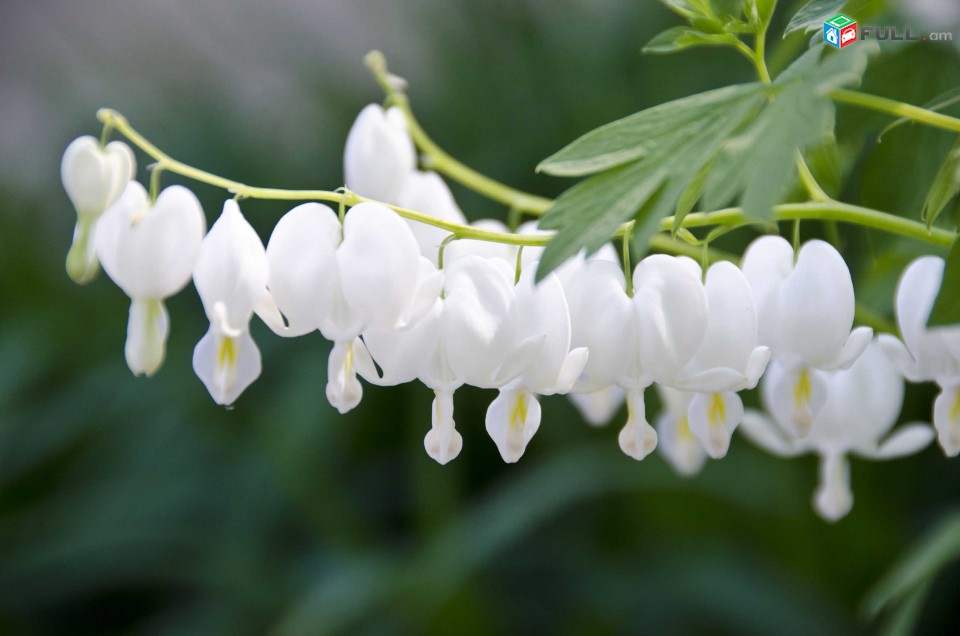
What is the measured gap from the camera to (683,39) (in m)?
0.59

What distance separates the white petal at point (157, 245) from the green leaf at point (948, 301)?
0.43 meters

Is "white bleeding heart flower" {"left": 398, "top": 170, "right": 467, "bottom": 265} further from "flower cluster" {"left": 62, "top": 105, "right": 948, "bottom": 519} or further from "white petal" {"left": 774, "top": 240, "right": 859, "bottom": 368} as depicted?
"white petal" {"left": 774, "top": 240, "right": 859, "bottom": 368}

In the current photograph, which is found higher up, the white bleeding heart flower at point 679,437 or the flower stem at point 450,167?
the flower stem at point 450,167

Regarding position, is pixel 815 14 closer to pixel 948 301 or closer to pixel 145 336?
pixel 948 301

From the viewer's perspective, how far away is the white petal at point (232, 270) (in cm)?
56

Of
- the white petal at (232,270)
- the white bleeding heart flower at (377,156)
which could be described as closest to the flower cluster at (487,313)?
the white petal at (232,270)

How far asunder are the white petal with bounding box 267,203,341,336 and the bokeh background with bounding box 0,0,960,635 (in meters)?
0.50

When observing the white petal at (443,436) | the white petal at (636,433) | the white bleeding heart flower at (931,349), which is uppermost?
the white petal at (443,436)

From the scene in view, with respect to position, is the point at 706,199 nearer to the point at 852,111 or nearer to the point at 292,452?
the point at 852,111

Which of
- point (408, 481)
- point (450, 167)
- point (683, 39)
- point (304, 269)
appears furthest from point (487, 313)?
point (408, 481)

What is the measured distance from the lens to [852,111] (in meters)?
0.75

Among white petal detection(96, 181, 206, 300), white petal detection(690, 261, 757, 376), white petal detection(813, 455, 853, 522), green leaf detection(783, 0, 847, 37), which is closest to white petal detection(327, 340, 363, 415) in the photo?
white petal detection(96, 181, 206, 300)

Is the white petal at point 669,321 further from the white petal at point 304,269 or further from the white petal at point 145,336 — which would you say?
the white petal at point 145,336

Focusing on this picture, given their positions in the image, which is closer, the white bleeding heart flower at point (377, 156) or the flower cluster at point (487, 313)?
the flower cluster at point (487, 313)
